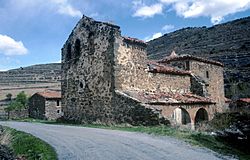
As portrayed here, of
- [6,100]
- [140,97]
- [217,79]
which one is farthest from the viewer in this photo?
[6,100]

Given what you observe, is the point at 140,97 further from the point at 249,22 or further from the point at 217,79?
the point at 249,22

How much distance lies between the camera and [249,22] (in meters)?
70.6

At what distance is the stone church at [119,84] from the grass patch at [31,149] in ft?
23.6

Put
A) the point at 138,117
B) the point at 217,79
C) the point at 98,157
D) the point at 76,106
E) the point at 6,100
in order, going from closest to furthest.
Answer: the point at 98,157 → the point at 138,117 → the point at 76,106 → the point at 217,79 → the point at 6,100

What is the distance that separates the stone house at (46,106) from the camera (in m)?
43.5

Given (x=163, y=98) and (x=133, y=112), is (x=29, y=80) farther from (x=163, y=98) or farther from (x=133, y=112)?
(x=133, y=112)

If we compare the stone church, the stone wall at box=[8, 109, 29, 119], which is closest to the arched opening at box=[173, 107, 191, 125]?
the stone church

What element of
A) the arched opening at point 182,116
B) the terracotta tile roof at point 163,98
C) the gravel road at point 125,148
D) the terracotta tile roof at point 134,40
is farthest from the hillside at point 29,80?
the gravel road at point 125,148

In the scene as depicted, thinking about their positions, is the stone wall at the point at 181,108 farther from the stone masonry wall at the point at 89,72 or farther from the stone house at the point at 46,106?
the stone house at the point at 46,106

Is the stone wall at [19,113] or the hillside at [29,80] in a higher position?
the hillside at [29,80]

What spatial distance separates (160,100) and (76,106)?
23.0ft

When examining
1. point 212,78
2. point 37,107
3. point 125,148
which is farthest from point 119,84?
point 37,107

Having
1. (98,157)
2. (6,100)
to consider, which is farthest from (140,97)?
(6,100)

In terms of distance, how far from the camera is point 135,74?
22.0 metres
